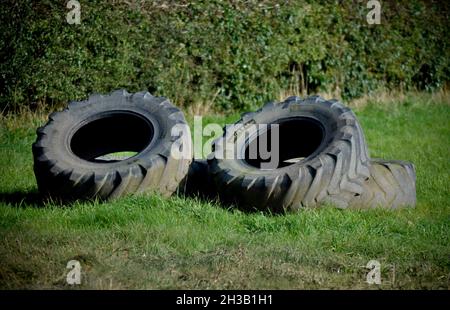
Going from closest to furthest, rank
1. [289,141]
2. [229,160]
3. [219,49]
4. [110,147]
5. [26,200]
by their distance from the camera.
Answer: [229,160]
[26,200]
[289,141]
[110,147]
[219,49]

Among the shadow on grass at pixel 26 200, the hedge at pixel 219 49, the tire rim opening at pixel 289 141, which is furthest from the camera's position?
the hedge at pixel 219 49

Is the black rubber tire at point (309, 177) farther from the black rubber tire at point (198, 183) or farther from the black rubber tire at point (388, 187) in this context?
the black rubber tire at point (198, 183)

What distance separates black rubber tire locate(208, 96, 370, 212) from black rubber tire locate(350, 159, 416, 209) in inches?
6.6

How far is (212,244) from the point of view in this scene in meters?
6.45

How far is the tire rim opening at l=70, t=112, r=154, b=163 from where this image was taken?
834cm

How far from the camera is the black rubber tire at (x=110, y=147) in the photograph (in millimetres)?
7363

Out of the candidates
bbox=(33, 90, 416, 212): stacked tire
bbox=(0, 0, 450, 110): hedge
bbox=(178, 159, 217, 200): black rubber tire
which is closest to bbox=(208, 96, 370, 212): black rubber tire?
bbox=(33, 90, 416, 212): stacked tire

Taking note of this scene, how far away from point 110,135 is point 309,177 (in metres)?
2.79

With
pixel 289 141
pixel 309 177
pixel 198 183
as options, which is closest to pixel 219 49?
pixel 289 141

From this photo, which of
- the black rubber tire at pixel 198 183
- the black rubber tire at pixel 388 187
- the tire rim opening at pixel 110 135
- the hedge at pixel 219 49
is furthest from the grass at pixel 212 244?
the hedge at pixel 219 49

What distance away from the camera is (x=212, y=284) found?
5520 mm

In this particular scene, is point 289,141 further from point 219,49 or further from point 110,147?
point 219,49

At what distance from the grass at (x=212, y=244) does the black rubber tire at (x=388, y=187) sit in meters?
0.14
